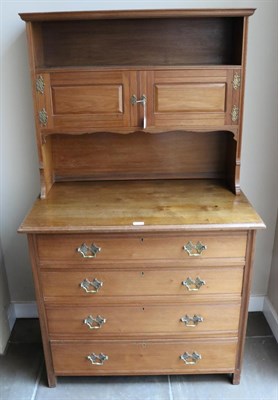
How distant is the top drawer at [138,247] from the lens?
1.65 metres

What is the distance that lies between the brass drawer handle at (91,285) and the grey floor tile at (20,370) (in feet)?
2.13

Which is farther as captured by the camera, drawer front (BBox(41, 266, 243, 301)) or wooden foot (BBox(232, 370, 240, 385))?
wooden foot (BBox(232, 370, 240, 385))

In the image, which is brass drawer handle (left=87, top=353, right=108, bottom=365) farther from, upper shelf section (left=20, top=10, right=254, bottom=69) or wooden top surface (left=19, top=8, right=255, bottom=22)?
wooden top surface (left=19, top=8, right=255, bottom=22)

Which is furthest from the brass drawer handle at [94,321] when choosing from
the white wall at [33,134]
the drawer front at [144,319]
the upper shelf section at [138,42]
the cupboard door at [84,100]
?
the upper shelf section at [138,42]

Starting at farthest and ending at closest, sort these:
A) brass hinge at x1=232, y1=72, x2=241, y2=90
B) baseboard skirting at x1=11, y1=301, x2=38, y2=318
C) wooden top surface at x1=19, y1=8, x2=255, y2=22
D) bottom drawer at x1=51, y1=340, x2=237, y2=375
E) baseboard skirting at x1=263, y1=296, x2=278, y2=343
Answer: baseboard skirting at x1=11, y1=301, x2=38, y2=318
baseboard skirting at x1=263, y1=296, x2=278, y2=343
bottom drawer at x1=51, y1=340, x2=237, y2=375
brass hinge at x1=232, y1=72, x2=241, y2=90
wooden top surface at x1=19, y1=8, x2=255, y2=22

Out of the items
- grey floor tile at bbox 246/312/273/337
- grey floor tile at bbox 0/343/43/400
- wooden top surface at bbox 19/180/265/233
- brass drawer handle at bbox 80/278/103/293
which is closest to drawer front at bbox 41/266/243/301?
brass drawer handle at bbox 80/278/103/293

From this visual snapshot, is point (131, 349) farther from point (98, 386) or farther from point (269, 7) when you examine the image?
point (269, 7)

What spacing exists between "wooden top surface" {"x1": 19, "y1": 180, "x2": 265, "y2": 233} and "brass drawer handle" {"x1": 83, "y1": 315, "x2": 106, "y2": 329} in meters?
0.46

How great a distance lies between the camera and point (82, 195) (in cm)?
190

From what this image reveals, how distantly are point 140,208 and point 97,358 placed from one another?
2.49ft

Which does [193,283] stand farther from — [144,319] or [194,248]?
[144,319]

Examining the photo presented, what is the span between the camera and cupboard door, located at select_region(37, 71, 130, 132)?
1699 millimetres

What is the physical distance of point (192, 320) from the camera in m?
1.79

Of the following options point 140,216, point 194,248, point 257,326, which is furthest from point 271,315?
point 140,216
